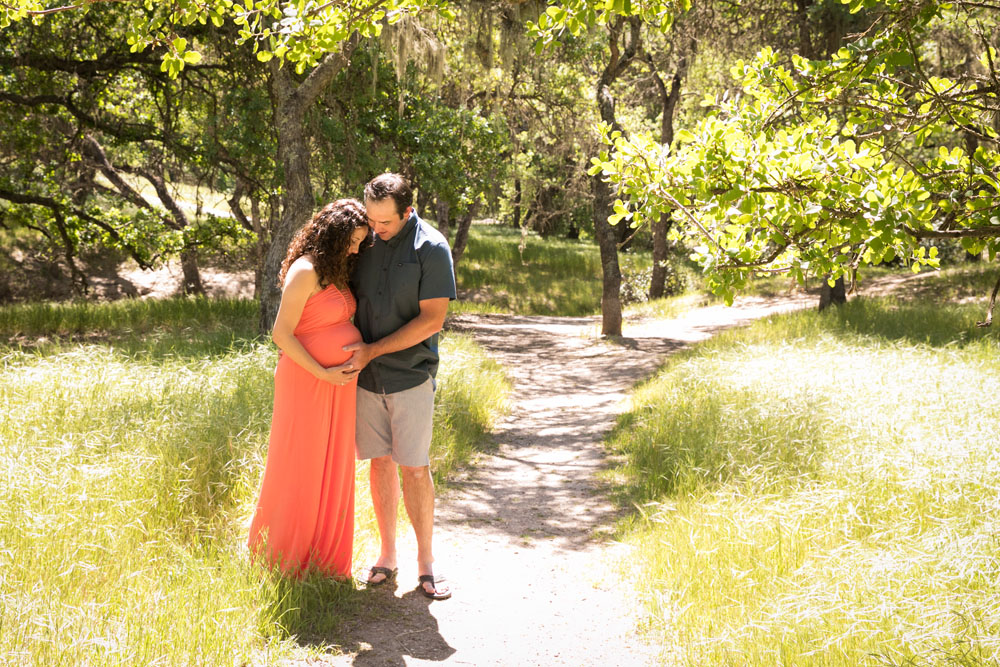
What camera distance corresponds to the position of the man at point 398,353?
3914 mm

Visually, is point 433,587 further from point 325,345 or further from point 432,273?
point 432,273

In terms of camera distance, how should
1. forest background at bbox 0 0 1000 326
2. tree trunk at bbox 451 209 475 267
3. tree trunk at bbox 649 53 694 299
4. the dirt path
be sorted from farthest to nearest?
tree trunk at bbox 649 53 694 299
tree trunk at bbox 451 209 475 267
the dirt path
forest background at bbox 0 0 1000 326

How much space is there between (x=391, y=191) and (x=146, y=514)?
2.10 meters

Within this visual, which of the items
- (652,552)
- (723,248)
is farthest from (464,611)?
(723,248)

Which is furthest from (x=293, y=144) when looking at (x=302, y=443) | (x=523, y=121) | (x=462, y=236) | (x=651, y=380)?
(x=462, y=236)

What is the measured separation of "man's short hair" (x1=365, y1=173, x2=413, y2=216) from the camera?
151 inches

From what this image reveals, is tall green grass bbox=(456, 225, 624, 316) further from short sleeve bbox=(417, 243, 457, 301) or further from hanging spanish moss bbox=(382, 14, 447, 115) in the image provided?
short sleeve bbox=(417, 243, 457, 301)

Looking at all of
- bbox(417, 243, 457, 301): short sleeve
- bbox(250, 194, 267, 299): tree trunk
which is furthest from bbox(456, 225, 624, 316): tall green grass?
bbox(417, 243, 457, 301): short sleeve

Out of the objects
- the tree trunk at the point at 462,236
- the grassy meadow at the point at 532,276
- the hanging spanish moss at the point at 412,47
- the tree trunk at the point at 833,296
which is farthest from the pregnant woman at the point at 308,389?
the tree trunk at the point at 462,236

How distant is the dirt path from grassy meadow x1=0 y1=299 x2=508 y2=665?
0.29 m

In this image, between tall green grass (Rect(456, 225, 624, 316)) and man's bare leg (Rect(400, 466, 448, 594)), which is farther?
tall green grass (Rect(456, 225, 624, 316))

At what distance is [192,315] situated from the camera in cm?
1184

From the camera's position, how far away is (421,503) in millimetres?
4117

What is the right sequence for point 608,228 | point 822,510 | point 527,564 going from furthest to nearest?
point 608,228
point 527,564
point 822,510
